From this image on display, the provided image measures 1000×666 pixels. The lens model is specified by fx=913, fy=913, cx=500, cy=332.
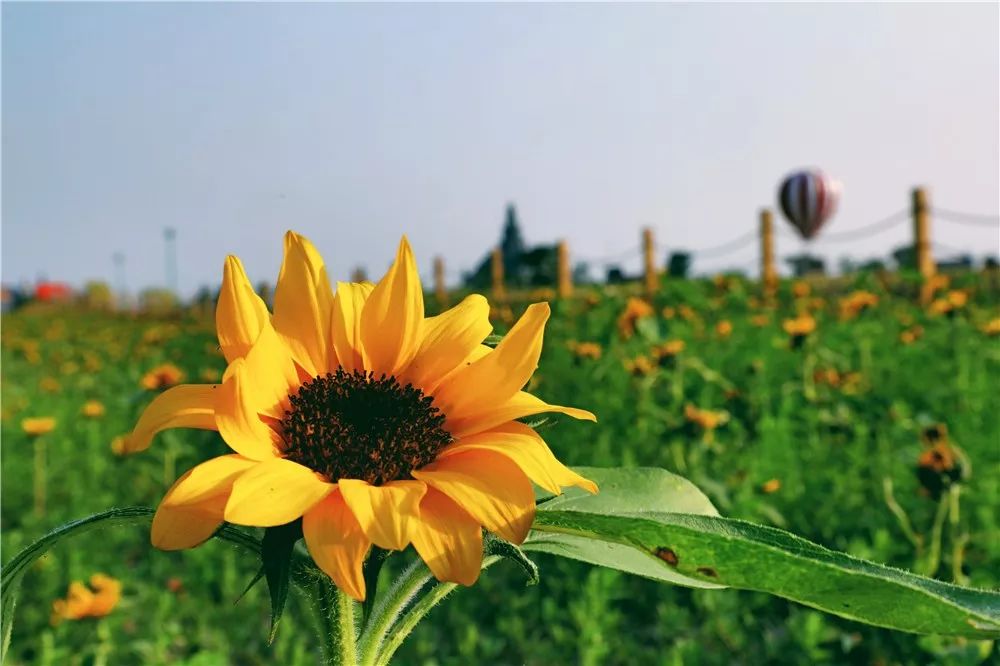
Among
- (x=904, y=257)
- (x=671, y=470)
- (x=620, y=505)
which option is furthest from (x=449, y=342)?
(x=904, y=257)

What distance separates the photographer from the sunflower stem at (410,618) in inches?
17.5

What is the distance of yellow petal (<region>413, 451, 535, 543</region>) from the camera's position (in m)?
0.39

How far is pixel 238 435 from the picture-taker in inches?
16.5

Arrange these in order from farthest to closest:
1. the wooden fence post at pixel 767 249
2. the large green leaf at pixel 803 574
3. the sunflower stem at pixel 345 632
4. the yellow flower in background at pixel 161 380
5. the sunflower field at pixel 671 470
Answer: the wooden fence post at pixel 767 249, the yellow flower in background at pixel 161 380, the sunflower field at pixel 671 470, the sunflower stem at pixel 345 632, the large green leaf at pixel 803 574

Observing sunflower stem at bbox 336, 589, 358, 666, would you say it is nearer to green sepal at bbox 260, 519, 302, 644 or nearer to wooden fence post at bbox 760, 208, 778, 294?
green sepal at bbox 260, 519, 302, 644

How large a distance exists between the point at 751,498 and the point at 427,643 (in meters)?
0.84

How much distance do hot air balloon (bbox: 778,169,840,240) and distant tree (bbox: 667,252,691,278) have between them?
272 cm

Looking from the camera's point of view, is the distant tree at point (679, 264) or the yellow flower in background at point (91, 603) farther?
the distant tree at point (679, 264)

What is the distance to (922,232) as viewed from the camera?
8195 millimetres

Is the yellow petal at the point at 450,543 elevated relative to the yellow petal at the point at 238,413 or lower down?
lower down

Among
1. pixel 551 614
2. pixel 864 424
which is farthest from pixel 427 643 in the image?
pixel 864 424

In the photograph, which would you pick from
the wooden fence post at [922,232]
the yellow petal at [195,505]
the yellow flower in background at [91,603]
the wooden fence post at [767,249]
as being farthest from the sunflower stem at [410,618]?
the wooden fence post at [767,249]

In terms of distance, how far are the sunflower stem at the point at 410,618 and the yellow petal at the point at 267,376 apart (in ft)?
0.40

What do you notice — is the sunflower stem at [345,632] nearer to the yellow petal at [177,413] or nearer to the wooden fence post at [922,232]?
the yellow petal at [177,413]
